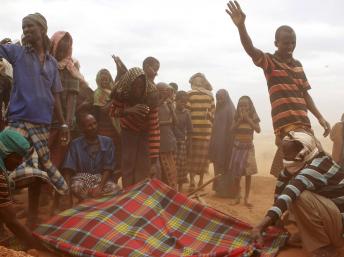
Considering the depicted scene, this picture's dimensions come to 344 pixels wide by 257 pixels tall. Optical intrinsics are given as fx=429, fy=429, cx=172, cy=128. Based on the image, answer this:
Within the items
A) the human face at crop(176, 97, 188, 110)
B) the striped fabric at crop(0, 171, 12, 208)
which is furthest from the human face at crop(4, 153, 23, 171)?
the human face at crop(176, 97, 188, 110)

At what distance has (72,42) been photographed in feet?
17.7

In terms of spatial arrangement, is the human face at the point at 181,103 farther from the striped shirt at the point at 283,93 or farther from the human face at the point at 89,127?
the striped shirt at the point at 283,93

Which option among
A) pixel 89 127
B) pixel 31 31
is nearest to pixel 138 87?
pixel 89 127

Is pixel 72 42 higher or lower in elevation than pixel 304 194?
higher

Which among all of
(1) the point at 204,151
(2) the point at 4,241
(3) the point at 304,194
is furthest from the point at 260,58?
(1) the point at 204,151

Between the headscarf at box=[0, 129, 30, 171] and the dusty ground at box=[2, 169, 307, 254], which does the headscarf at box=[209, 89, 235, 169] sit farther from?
the headscarf at box=[0, 129, 30, 171]

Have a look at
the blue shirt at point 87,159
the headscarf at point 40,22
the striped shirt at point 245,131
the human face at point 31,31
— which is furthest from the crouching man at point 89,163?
the striped shirt at point 245,131

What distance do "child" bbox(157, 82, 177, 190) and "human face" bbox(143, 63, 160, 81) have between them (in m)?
0.30

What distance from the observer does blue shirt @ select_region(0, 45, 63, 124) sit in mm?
3961

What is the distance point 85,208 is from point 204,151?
169 inches

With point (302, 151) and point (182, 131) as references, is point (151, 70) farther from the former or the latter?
point (302, 151)

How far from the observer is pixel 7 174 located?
3.49 m

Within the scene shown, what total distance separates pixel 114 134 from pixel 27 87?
6.98 feet

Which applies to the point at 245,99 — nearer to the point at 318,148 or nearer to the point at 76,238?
the point at 318,148
